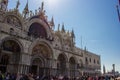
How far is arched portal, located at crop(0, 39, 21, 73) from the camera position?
22.7 metres

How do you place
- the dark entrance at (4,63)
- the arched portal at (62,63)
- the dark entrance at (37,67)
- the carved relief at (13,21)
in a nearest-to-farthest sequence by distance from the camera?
the dark entrance at (4,63)
the carved relief at (13,21)
the dark entrance at (37,67)
the arched portal at (62,63)

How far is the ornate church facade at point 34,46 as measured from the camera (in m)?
22.9

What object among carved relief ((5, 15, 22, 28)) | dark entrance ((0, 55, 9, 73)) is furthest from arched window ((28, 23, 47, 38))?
dark entrance ((0, 55, 9, 73))

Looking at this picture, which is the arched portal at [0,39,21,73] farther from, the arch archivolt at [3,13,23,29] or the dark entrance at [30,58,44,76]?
the dark entrance at [30,58,44,76]

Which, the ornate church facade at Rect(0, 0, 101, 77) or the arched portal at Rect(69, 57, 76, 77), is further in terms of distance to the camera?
the arched portal at Rect(69, 57, 76, 77)

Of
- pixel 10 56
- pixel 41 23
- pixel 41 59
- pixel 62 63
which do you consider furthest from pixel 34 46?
pixel 62 63

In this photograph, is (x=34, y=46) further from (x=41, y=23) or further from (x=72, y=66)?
(x=72, y=66)

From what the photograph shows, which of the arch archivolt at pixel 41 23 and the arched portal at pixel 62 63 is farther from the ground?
the arch archivolt at pixel 41 23

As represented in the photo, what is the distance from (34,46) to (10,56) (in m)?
4.51

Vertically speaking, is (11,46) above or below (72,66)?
above

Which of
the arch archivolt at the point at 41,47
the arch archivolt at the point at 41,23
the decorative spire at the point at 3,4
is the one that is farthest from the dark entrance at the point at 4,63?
the decorative spire at the point at 3,4

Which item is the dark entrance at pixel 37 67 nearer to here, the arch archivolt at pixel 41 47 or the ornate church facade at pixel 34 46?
the ornate church facade at pixel 34 46

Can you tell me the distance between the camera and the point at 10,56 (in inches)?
930

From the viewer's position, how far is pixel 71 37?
37812mm
